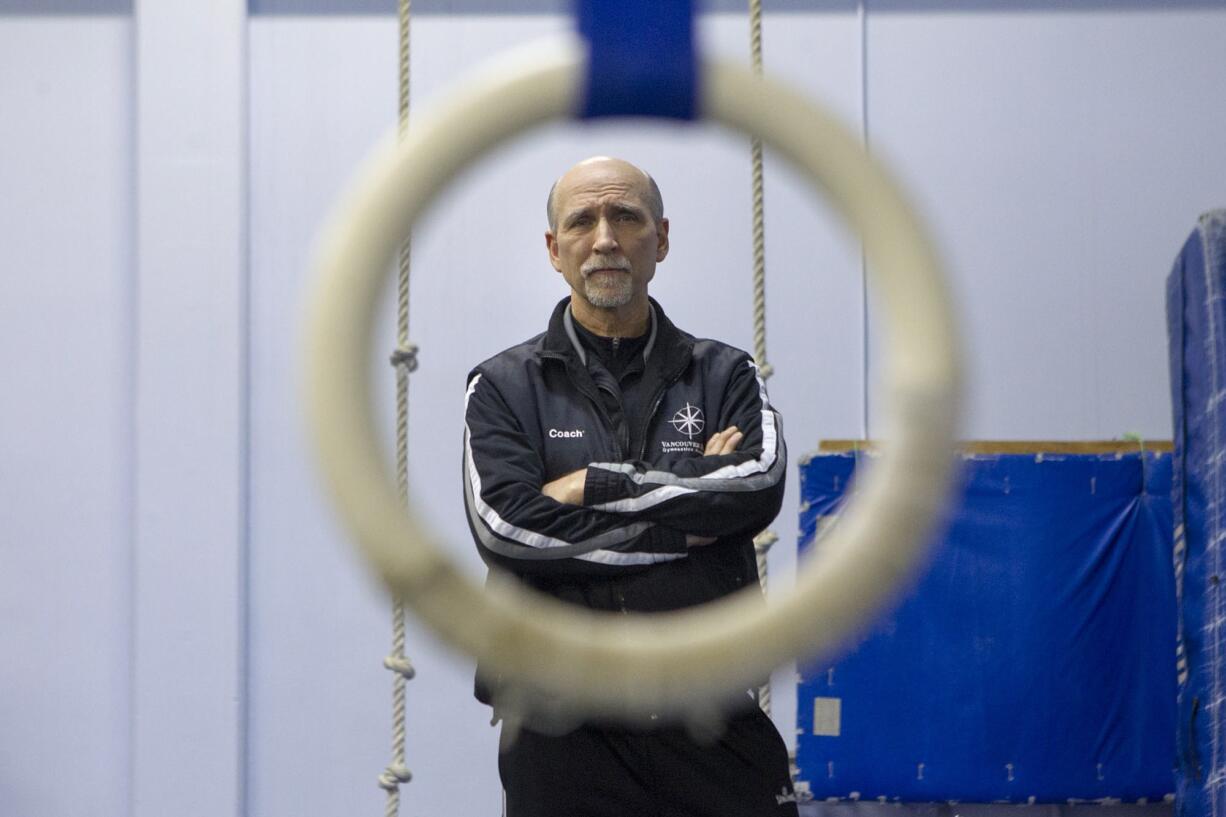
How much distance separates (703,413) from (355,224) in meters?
0.99

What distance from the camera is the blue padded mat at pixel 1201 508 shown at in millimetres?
2314

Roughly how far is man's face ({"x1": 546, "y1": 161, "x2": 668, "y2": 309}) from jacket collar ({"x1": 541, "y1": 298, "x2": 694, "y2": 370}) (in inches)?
2.6

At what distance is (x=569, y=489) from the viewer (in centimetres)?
169

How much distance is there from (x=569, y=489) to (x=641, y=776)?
1.34 ft

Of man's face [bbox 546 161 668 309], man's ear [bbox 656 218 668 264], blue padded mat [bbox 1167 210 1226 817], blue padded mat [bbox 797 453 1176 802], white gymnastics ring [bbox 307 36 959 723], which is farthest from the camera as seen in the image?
blue padded mat [bbox 797 453 1176 802]

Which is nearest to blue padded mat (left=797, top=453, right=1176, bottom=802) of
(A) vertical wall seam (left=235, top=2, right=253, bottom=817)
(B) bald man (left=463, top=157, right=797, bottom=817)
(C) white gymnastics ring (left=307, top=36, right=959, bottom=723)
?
(B) bald man (left=463, top=157, right=797, bottom=817)

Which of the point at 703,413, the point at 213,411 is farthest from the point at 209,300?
the point at 703,413

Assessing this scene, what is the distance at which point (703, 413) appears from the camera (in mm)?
1836

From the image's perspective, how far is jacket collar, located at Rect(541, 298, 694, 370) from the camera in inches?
73.3

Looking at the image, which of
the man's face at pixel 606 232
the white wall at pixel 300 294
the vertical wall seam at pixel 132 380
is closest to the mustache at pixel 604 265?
the man's face at pixel 606 232

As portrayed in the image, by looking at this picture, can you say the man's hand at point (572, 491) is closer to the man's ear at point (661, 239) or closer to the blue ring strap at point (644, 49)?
the man's ear at point (661, 239)

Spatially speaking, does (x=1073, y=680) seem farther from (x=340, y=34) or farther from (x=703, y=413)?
(x=340, y=34)

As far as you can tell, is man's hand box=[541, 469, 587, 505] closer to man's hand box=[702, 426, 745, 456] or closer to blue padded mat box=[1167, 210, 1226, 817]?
man's hand box=[702, 426, 745, 456]

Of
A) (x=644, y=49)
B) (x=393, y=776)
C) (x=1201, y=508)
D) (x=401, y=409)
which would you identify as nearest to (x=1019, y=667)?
(x=1201, y=508)
